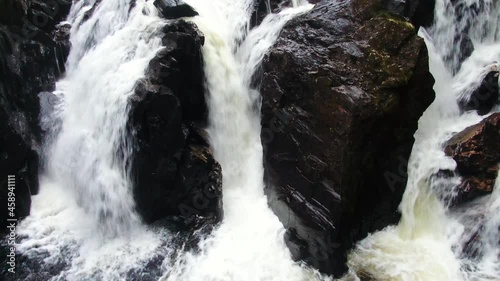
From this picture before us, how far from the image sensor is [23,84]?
8.21m

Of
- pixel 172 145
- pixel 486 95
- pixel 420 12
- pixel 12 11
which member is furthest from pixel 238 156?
pixel 12 11

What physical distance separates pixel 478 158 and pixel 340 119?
10.0 feet

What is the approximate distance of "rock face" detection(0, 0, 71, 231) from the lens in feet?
24.3

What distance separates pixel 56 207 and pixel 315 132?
18.4 feet

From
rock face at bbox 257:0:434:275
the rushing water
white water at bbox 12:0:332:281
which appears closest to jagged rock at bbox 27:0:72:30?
the rushing water

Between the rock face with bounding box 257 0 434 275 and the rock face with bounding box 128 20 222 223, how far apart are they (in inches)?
57.8

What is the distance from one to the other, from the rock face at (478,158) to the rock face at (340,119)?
108 centimetres

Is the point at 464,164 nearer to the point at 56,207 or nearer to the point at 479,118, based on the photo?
the point at 479,118

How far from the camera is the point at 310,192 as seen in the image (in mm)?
6094

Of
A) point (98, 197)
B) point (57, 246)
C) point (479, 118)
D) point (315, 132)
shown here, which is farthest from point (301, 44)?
point (57, 246)

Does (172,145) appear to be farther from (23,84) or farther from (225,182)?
(23,84)

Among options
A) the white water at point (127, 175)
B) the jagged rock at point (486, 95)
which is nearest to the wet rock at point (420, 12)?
the jagged rock at point (486, 95)

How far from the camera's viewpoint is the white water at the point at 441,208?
5973 mm

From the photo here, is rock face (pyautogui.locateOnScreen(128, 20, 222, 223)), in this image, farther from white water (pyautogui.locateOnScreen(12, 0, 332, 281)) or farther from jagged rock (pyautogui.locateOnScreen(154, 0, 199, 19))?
jagged rock (pyautogui.locateOnScreen(154, 0, 199, 19))
